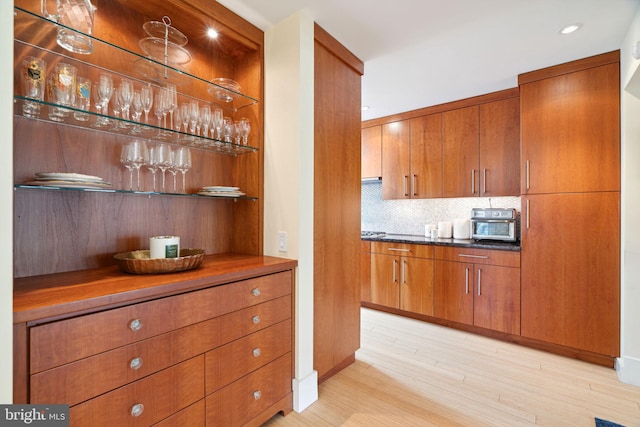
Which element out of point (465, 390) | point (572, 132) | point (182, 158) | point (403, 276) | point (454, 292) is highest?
point (572, 132)

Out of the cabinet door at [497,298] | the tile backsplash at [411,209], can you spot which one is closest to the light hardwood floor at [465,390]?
Answer: the cabinet door at [497,298]

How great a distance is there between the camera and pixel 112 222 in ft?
5.40

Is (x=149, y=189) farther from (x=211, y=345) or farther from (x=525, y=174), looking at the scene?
(x=525, y=174)

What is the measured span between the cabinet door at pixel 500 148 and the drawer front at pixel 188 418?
3.27m

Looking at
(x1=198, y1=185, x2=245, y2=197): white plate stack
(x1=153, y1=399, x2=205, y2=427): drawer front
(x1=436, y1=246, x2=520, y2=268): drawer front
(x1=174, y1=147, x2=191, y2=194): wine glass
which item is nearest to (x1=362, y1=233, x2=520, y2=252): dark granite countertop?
(x1=436, y1=246, x2=520, y2=268): drawer front

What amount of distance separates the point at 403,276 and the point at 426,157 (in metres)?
1.48

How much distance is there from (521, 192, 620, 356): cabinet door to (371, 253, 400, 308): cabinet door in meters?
1.26

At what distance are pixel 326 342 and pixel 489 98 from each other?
301 cm

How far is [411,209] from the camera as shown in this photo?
4.23 meters

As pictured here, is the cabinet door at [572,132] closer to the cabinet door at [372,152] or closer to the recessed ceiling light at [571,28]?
the recessed ceiling light at [571,28]

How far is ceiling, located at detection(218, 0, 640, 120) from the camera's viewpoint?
1.89 meters

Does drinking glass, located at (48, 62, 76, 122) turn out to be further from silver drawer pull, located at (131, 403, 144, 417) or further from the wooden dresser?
silver drawer pull, located at (131, 403, 144, 417)

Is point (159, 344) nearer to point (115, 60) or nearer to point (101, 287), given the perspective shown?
point (101, 287)

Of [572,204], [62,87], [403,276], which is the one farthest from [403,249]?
[62,87]
